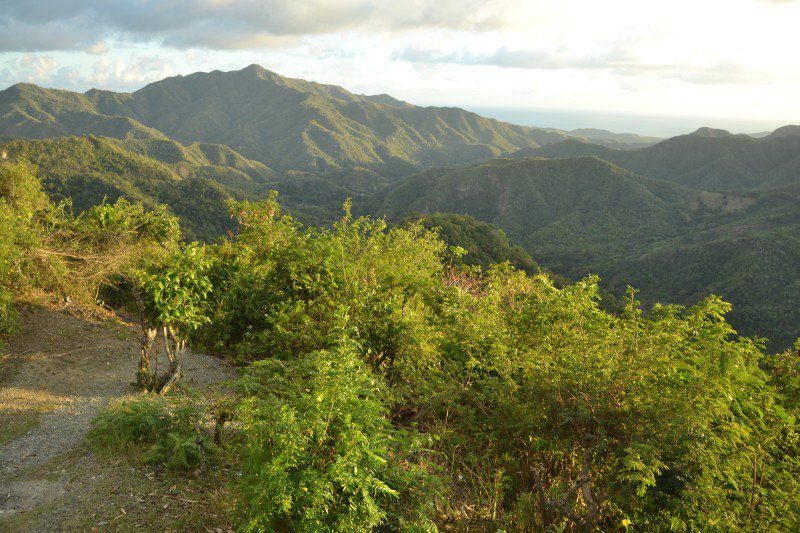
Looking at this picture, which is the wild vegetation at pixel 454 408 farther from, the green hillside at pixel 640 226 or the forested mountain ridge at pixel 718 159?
the forested mountain ridge at pixel 718 159

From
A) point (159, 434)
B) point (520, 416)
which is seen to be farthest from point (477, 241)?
point (159, 434)

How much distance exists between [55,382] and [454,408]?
7.46 metres

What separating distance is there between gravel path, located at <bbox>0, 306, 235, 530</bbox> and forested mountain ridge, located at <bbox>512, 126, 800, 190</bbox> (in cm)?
12738

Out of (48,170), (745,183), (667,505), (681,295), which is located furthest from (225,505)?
(745,183)

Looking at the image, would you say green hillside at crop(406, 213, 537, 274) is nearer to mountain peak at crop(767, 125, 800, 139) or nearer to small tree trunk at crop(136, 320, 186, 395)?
small tree trunk at crop(136, 320, 186, 395)

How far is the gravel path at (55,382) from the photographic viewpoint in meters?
5.11

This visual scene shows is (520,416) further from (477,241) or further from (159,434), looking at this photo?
(477,241)

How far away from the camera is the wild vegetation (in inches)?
140

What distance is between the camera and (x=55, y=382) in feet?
26.6

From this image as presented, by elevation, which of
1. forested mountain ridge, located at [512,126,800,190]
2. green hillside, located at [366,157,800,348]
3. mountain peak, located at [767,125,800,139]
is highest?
mountain peak, located at [767,125,800,139]

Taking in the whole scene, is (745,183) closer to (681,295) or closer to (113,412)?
(681,295)

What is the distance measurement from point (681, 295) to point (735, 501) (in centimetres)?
5722

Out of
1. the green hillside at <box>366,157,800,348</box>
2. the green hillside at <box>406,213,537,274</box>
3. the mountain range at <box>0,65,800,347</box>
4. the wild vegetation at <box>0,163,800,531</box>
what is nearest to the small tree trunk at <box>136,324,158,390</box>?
the wild vegetation at <box>0,163,800,531</box>

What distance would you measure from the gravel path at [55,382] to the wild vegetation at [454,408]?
79 centimetres
